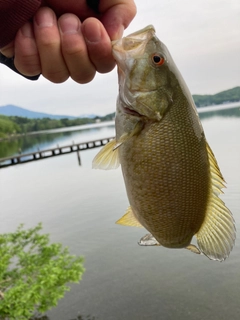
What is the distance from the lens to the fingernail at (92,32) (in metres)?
1.51

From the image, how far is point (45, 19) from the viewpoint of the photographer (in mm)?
1521

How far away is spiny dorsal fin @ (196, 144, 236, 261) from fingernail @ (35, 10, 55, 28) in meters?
0.99

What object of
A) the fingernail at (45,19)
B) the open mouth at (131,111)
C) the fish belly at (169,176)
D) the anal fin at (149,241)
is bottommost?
the anal fin at (149,241)

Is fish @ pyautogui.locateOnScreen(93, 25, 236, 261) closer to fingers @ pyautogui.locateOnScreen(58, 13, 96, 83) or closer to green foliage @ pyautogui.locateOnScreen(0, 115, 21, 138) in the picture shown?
fingers @ pyautogui.locateOnScreen(58, 13, 96, 83)

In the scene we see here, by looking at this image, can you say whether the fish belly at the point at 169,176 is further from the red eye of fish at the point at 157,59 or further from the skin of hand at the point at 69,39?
the skin of hand at the point at 69,39

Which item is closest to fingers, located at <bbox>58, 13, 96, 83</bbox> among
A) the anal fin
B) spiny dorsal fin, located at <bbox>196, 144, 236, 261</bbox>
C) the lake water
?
spiny dorsal fin, located at <bbox>196, 144, 236, 261</bbox>

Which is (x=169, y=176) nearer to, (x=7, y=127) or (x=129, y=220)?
(x=129, y=220)

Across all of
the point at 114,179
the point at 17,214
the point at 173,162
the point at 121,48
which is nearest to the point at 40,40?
the point at 121,48

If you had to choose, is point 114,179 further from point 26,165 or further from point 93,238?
point 26,165

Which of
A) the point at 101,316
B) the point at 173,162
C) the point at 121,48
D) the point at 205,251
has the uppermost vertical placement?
the point at 121,48

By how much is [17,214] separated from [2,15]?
30.3 metres

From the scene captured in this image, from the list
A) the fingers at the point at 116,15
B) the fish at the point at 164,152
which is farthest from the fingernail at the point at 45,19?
the fish at the point at 164,152

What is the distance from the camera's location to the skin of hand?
4.99 feet

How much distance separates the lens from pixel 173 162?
5.91 ft
